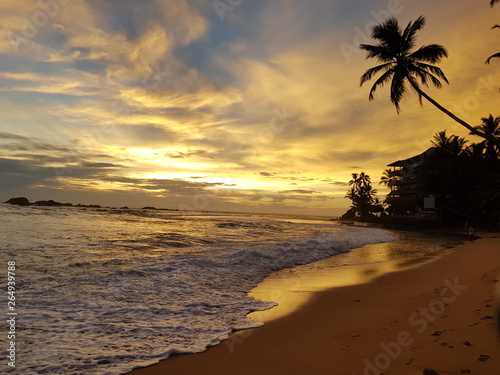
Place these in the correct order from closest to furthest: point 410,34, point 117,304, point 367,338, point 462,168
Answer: point 367,338
point 117,304
point 410,34
point 462,168

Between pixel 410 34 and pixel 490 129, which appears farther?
pixel 490 129

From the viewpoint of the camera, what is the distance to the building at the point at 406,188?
197 ft

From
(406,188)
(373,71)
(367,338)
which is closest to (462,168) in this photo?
(373,71)

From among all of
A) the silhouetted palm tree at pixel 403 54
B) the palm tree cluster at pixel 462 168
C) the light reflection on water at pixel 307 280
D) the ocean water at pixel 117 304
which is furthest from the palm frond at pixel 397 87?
the palm tree cluster at pixel 462 168

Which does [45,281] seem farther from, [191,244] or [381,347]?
[191,244]

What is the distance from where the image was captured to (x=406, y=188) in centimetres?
6825

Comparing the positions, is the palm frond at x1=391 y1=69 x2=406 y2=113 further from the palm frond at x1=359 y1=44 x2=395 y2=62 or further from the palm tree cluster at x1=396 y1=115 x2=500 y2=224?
the palm tree cluster at x1=396 y1=115 x2=500 y2=224

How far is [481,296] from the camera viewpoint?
639cm

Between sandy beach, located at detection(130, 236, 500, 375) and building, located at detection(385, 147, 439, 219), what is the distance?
2110 inches

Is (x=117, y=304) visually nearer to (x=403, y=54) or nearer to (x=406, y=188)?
(x=403, y=54)

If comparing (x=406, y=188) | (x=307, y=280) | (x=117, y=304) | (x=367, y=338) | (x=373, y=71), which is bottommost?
(x=307, y=280)

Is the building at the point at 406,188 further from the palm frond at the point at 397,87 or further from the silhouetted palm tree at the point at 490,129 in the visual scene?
the palm frond at the point at 397,87

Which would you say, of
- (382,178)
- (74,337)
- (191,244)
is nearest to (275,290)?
(74,337)

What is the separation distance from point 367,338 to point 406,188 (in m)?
71.1
